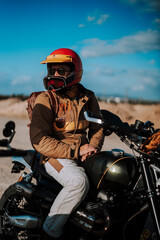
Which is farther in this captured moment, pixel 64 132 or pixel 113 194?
pixel 64 132

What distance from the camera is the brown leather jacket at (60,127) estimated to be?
9.55 feet

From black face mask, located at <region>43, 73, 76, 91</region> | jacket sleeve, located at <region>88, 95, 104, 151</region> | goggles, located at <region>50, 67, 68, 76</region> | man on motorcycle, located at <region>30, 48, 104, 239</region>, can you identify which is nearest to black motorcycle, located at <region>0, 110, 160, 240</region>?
man on motorcycle, located at <region>30, 48, 104, 239</region>

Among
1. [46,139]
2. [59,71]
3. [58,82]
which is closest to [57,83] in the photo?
[58,82]

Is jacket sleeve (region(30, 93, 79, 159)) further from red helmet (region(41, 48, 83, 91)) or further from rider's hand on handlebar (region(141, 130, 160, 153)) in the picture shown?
rider's hand on handlebar (region(141, 130, 160, 153))

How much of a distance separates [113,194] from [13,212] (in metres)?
1.35

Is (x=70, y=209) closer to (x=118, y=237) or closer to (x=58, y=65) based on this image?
(x=118, y=237)

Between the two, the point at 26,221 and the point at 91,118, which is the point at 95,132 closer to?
the point at 91,118

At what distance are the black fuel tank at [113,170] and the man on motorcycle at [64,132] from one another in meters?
0.13

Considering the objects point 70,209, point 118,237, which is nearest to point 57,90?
point 70,209

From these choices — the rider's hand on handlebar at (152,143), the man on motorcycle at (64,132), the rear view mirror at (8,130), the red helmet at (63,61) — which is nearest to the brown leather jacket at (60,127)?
the man on motorcycle at (64,132)

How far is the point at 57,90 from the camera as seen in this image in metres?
3.29

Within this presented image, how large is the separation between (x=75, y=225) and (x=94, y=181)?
0.56 m

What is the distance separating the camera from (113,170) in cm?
258

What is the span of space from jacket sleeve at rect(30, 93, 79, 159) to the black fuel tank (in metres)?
0.31
